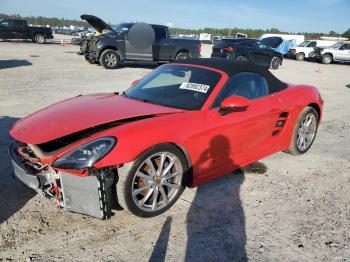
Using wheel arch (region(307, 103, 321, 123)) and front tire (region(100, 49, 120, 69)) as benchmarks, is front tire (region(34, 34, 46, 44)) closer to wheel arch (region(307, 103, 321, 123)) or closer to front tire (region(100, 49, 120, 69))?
front tire (region(100, 49, 120, 69))

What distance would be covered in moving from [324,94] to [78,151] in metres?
10.6

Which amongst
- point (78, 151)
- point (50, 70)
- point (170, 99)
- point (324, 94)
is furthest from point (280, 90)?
point (50, 70)

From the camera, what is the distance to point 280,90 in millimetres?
4977

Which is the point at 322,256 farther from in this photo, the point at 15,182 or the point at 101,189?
the point at 15,182

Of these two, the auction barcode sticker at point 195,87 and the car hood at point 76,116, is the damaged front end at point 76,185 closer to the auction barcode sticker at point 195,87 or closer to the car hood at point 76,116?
the car hood at point 76,116

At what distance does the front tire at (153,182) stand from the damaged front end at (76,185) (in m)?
0.14

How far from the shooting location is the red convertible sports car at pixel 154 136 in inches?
123

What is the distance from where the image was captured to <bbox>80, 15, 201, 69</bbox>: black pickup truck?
1475cm

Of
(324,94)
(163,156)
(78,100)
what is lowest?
(324,94)

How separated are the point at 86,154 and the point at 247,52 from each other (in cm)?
1657

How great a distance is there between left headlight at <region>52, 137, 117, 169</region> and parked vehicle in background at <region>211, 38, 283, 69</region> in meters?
15.7

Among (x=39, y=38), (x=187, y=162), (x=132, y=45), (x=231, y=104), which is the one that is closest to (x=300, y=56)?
(x=132, y=45)

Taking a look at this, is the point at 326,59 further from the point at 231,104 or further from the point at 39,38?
the point at 231,104

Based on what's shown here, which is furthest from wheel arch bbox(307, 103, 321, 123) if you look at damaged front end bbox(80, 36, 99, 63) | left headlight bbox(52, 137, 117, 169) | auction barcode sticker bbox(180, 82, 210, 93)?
damaged front end bbox(80, 36, 99, 63)
